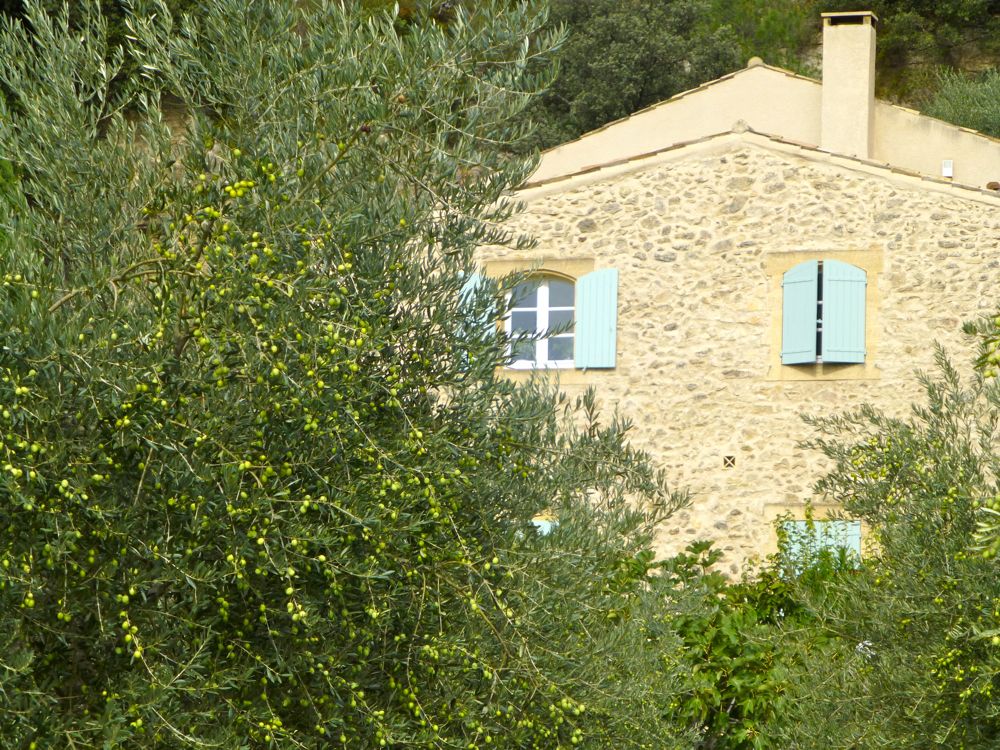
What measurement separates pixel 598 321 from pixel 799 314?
2.25 m

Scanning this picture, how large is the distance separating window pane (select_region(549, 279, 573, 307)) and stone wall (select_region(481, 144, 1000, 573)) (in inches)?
13.1

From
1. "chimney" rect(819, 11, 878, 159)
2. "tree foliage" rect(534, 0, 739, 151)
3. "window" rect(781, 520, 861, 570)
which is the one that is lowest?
"window" rect(781, 520, 861, 570)

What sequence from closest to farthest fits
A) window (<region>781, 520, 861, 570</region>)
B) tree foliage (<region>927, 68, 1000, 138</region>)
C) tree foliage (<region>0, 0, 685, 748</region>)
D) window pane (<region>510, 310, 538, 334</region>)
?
tree foliage (<region>0, 0, 685, 748</region>) < window (<region>781, 520, 861, 570</region>) < window pane (<region>510, 310, 538, 334</region>) < tree foliage (<region>927, 68, 1000, 138</region>)

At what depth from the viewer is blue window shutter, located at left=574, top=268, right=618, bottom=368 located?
15148mm

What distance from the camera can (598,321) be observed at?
1515 cm

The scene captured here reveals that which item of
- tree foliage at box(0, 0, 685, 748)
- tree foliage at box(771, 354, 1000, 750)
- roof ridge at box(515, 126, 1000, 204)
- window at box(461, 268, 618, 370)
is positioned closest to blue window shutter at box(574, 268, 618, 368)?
window at box(461, 268, 618, 370)

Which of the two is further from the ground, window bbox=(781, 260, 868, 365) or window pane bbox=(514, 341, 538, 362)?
window bbox=(781, 260, 868, 365)

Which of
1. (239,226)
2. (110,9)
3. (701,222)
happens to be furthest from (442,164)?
(110,9)

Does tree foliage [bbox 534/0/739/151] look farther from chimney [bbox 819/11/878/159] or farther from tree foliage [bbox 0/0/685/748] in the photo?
tree foliage [bbox 0/0/685/748]

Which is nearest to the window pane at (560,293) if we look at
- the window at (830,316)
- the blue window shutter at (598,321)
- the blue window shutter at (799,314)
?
the blue window shutter at (598,321)

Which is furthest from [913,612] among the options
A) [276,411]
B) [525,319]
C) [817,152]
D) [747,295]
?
[525,319]

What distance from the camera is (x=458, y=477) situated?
4922mm

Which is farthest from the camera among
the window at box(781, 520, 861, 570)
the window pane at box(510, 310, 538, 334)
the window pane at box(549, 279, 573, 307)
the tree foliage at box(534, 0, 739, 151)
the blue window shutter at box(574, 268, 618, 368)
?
the tree foliage at box(534, 0, 739, 151)

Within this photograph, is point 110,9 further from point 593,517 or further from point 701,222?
point 593,517
